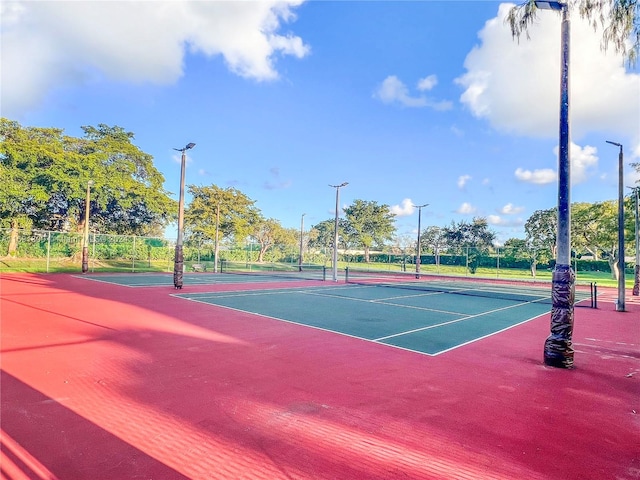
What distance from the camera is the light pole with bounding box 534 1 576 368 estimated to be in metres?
6.70

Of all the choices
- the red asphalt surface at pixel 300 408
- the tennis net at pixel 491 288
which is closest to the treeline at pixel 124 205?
the tennis net at pixel 491 288

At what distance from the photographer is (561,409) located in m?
4.73

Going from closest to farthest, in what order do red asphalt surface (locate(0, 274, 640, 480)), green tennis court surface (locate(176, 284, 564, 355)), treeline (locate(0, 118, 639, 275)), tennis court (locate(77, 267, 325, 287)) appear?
red asphalt surface (locate(0, 274, 640, 480)), green tennis court surface (locate(176, 284, 564, 355)), tennis court (locate(77, 267, 325, 287)), treeline (locate(0, 118, 639, 275))

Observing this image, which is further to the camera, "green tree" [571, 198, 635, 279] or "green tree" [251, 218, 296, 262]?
"green tree" [251, 218, 296, 262]

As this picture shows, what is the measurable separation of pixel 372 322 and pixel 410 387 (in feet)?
17.2

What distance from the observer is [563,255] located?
270 inches

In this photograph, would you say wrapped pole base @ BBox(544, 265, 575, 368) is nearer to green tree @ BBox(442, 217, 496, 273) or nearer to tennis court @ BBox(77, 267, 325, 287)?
tennis court @ BBox(77, 267, 325, 287)

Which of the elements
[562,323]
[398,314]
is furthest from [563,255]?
[398,314]

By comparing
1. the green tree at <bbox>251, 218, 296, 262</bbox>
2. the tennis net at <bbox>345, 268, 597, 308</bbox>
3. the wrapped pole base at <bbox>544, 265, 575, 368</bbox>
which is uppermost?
the green tree at <bbox>251, 218, 296, 262</bbox>

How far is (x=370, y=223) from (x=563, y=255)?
5540cm

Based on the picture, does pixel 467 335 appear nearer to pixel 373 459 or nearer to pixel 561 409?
pixel 561 409

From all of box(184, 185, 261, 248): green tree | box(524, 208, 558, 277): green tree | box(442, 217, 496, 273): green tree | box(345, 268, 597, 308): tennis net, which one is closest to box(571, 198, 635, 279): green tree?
box(524, 208, 558, 277): green tree

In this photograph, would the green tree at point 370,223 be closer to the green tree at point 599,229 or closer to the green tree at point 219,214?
the green tree at point 219,214

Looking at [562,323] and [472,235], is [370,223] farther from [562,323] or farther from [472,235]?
[562,323]
